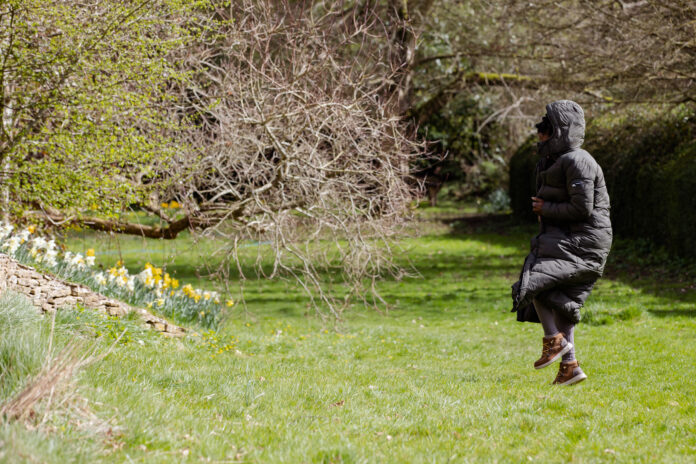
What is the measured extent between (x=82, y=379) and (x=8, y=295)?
1.63 metres

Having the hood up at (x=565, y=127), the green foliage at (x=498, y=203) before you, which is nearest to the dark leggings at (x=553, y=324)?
the hood up at (x=565, y=127)

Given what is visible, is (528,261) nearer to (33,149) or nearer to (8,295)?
(8,295)

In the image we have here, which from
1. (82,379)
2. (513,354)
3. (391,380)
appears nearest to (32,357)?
(82,379)

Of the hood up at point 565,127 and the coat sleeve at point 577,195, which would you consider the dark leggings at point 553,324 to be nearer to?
the coat sleeve at point 577,195

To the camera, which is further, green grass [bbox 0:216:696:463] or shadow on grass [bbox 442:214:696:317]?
shadow on grass [bbox 442:214:696:317]

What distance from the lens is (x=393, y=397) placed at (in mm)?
5008

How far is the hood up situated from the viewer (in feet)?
17.4

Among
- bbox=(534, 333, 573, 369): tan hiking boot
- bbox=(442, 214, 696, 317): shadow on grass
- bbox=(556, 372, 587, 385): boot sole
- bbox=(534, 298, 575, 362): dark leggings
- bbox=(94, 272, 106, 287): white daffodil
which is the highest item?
bbox=(534, 298, 575, 362): dark leggings

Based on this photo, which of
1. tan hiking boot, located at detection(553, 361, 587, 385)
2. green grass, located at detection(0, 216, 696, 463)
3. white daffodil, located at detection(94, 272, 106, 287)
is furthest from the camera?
white daffodil, located at detection(94, 272, 106, 287)

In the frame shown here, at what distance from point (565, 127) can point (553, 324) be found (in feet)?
4.82

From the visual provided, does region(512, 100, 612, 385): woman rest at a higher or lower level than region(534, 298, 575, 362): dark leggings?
higher

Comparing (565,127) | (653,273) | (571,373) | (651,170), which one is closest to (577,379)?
(571,373)

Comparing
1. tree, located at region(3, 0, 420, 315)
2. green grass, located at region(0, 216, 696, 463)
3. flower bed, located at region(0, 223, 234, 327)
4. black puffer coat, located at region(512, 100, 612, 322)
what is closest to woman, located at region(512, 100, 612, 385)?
black puffer coat, located at region(512, 100, 612, 322)

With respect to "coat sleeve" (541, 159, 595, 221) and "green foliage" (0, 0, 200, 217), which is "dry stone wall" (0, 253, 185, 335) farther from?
"coat sleeve" (541, 159, 595, 221)
